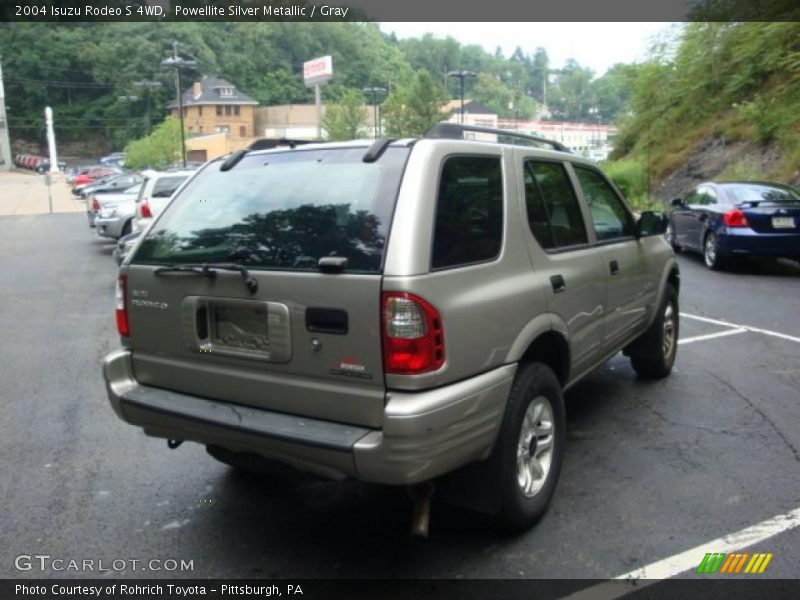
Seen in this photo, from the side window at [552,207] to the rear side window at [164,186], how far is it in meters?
10.7

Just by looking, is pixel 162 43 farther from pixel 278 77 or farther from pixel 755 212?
pixel 755 212

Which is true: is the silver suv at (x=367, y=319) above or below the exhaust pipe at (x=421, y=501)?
above

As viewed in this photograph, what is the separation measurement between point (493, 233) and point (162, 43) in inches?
4139

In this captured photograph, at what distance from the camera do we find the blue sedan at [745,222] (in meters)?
11.3

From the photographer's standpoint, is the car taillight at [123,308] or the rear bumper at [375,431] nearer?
the rear bumper at [375,431]

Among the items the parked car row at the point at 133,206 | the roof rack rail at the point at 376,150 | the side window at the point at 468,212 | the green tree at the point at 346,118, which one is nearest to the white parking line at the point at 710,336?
the side window at the point at 468,212

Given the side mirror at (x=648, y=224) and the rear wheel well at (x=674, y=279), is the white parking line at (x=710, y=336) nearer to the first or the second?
the rear wheel well at (x=674, y=279)

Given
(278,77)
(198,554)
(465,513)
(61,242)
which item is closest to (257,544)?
(198,554)

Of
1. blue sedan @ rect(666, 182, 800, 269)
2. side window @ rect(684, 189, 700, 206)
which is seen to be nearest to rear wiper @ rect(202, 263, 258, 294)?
blue sedan @ rect(666, 182, 800, 269)

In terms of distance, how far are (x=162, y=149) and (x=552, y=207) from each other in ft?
151

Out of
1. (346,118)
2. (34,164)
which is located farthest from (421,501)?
(34,164)

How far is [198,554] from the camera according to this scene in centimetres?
337

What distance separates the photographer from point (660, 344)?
18.8 ft

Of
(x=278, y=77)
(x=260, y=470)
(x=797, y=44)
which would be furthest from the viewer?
(x=278, y=77)
